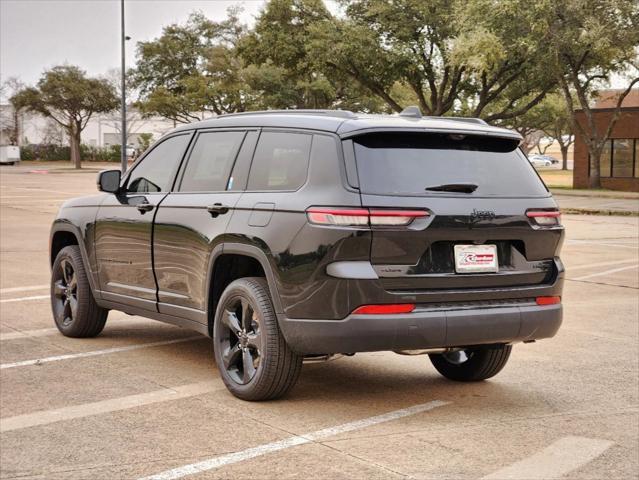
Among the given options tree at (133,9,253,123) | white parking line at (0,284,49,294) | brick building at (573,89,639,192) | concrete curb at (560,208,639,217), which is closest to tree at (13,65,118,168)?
tree at (133,9,253,123)

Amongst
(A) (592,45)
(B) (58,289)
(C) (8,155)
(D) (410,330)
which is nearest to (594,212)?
(A) (592,45)

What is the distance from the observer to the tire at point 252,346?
231 inches

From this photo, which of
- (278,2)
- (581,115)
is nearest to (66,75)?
(278,2)

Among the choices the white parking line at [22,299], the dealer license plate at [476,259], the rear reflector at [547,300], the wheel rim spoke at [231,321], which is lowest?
the white parking line at [22,299]

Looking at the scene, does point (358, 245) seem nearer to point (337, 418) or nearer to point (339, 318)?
point (339, 318)

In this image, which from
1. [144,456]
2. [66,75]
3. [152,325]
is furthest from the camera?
[66,75]

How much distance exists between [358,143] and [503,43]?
123 feet

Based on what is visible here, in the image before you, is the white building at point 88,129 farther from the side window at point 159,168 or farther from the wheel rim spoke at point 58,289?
the side window at point 159,168

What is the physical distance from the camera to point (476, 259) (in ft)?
19.1

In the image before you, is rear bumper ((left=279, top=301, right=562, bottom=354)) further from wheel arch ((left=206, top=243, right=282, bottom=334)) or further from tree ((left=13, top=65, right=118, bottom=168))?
tree ((left=13, top=65, right=118, bottom=168))

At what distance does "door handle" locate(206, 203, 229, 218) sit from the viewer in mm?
6390

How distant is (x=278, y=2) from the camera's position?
51.4 metres

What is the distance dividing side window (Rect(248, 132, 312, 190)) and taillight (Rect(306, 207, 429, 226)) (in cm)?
39

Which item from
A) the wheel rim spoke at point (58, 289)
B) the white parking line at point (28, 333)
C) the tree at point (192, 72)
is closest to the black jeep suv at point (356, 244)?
the wheel rim spoke at point (58, 289)
